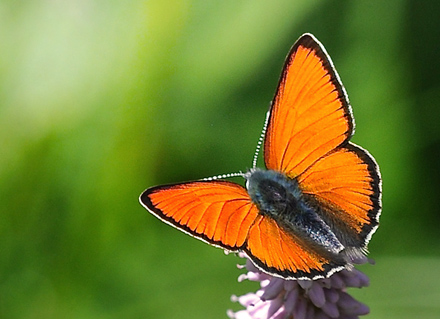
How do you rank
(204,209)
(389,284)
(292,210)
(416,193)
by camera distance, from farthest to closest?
(416,193), (389,284), (292,210), (204,209)

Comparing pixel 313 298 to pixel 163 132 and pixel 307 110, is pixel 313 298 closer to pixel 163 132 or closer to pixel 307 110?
pixel 307 110

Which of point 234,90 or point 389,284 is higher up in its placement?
point 234,90

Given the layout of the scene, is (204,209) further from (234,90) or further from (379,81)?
(379,81)

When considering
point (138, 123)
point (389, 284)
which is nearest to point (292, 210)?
point (389, 284)

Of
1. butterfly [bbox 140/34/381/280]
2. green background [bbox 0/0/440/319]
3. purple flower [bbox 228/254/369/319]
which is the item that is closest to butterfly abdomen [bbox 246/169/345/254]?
butterfly [bbox 140/34/381/280]

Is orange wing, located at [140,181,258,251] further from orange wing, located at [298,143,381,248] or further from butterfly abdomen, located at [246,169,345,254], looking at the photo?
orange wing, located at [298,143,381,248]

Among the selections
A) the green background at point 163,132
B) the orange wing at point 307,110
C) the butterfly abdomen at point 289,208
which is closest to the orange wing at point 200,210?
the butterfly abdomen at point 289,208

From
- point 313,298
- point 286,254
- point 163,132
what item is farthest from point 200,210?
point 163,132

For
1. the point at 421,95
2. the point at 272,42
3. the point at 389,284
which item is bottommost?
the point at 389,284
